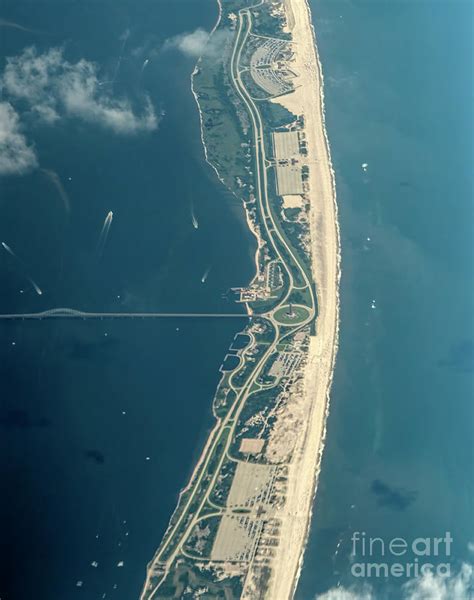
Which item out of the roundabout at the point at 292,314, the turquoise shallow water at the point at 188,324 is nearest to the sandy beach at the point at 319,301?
the turquoise shallow water at the point at 188,324

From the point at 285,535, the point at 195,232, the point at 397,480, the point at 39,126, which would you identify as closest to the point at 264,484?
the point at 285,535

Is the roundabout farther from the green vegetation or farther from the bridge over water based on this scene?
the bridge over water

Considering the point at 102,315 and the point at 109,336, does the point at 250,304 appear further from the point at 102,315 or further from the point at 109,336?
the point at 102,315

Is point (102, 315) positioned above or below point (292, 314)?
below

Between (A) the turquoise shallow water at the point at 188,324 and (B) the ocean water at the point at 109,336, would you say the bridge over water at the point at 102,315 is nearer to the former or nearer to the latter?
(B) the ocean water at the point at 109,336

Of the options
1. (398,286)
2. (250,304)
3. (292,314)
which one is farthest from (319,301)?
(398,286)

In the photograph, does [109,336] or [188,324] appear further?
[188,324]

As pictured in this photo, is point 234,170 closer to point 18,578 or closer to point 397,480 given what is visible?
point 397,480
